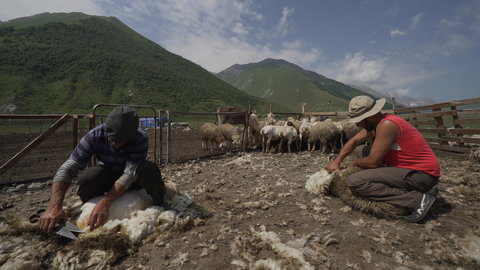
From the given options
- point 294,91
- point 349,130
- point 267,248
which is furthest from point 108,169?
point 294,91

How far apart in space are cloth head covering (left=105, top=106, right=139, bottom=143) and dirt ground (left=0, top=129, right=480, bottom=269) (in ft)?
4.06

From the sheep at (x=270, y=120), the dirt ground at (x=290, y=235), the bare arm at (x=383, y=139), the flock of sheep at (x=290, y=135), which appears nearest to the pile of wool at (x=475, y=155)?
the dirt ground at (x=290, y=235)

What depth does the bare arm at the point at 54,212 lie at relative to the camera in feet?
7.77

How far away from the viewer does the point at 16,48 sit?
2239 inches

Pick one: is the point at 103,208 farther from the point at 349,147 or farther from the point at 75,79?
the point at 75,79

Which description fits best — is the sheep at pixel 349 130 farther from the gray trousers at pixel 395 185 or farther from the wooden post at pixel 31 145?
the wooden post at pixel 31 145

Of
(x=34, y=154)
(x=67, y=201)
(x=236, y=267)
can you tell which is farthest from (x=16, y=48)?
(x=236, y=267)

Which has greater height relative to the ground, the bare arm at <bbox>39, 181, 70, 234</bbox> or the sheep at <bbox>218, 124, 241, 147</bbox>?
the sheep at <bbox>218, 124, 241, 147</bbox>

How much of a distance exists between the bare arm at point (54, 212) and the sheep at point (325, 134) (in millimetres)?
8490

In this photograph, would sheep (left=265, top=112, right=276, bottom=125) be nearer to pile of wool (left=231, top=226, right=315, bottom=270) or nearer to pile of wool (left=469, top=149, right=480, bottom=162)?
pile of wool (left=469, top=149, right=480, bottom=162)

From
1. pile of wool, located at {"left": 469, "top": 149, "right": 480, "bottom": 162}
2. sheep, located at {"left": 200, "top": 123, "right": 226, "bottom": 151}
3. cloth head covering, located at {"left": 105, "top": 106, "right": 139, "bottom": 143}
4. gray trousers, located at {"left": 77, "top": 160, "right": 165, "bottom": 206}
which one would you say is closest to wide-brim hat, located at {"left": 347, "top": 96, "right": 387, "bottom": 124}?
gray trousers, located at {"left": 77, "top": 160, "right": 165, "bottom": 206}

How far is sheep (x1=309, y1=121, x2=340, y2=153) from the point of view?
355 inches

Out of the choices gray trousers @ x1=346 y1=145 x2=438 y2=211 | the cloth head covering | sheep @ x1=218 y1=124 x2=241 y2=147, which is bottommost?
gray trousers @ x1=346 y1=145 x2=438 y2=211

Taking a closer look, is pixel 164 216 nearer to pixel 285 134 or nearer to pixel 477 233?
pixel 477 233
